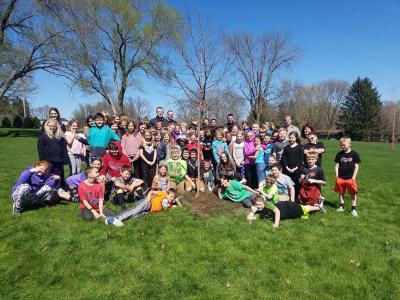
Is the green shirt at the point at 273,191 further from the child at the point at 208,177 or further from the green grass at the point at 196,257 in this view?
the child at the point at 208,177

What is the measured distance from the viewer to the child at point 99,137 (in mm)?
7972

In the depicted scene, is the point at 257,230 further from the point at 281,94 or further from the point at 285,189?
Result: the point at 281,94

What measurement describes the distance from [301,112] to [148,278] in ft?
204

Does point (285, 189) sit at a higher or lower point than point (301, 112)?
lower

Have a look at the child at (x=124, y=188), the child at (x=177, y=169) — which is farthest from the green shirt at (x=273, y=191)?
the child at (x=124, y=188)

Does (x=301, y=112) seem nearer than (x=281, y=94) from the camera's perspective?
No

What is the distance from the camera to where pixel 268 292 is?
4219mm

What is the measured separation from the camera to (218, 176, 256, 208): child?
7.65m

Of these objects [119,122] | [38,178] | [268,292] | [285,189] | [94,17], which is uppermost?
[94,17]

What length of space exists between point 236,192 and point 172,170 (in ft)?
6.01

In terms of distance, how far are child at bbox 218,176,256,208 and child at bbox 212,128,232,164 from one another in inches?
38.5

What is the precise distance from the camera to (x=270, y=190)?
24.4 ft

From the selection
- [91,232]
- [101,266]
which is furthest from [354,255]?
[91,232]

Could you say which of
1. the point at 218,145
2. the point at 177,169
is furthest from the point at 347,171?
the point at 177,169
